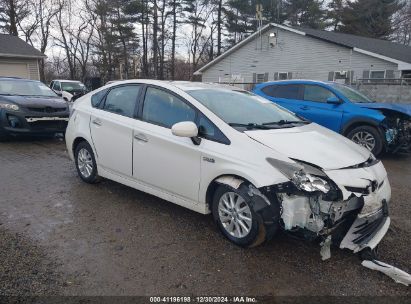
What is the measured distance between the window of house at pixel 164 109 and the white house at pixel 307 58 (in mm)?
18530

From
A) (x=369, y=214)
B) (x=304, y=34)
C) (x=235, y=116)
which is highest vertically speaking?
(x=304, y=34)

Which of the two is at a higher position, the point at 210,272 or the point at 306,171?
the point at 306,171

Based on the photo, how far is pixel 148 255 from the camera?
3.39 m

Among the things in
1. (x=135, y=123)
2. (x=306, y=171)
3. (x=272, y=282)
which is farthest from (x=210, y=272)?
(x=135, y=123)

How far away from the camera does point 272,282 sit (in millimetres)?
3012

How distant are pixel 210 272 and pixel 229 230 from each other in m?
0.58

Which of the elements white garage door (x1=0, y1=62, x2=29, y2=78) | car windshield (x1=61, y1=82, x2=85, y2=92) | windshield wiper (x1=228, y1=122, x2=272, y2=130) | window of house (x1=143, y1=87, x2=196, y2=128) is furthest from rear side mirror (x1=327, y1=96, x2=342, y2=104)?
white garage door (x1=0, y1=62, x2=29, y2=78)

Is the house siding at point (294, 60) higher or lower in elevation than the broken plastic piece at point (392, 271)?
higher

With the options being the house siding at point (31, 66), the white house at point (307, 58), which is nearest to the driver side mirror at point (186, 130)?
the white house at point (307, 58)

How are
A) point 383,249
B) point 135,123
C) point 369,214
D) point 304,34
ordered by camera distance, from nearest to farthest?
point 369,214
point 383,249
point 135,123
point 304,34

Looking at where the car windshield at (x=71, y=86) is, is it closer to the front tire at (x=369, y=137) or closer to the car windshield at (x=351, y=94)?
the car windshield at (x=351, y=94)

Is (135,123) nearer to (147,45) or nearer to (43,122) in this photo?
(43,122)

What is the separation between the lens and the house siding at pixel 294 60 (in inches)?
825

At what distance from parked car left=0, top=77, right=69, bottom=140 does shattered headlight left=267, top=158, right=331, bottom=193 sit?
6.83 metres
